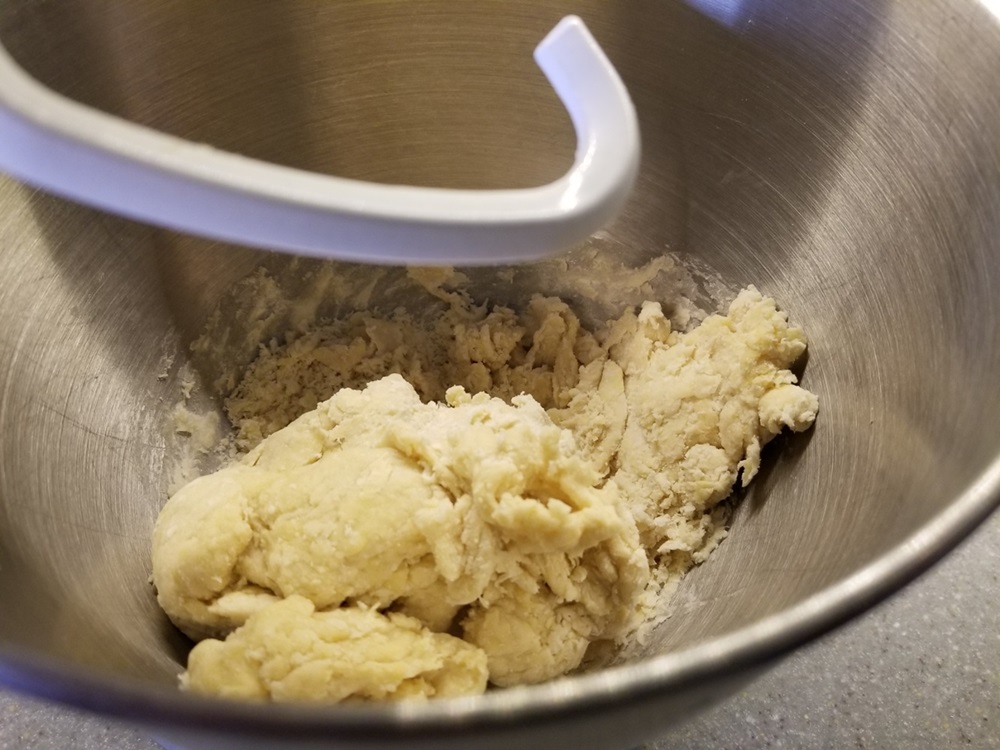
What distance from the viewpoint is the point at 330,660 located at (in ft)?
1.78

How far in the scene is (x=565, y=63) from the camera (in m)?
0.53

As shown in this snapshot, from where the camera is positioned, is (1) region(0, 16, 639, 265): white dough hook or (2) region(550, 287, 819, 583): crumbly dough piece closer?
(1) region(0, 16, 639, 265): white dough hook

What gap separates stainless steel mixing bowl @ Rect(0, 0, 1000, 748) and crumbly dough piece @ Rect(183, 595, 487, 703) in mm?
53

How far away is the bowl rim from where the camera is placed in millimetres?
346

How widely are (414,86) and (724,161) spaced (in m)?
0.33

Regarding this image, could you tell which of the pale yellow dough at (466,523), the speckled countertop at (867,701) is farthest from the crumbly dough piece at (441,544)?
the speckled countertop at (867,701)

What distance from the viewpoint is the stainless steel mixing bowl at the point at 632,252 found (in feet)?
1.56

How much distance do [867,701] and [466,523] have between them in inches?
17.2

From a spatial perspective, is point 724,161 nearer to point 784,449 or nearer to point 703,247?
point 703,247

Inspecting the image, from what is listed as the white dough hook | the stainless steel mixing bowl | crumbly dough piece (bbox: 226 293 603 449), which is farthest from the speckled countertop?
the white dough hook

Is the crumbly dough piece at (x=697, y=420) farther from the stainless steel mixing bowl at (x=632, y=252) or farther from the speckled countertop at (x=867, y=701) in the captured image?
the speckled countertop at (x=867, y=701)

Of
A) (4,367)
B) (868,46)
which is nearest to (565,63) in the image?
(868,46)

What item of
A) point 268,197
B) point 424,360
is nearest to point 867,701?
point 424,360

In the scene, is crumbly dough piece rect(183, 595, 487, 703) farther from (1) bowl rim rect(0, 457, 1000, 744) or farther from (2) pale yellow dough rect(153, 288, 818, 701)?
(1) bowl rim rect(0, 457, 1000, 744)
